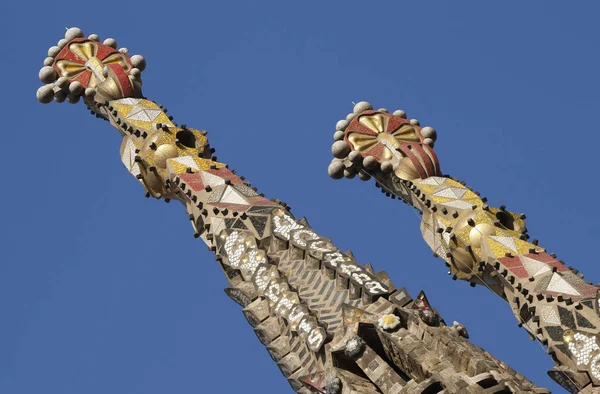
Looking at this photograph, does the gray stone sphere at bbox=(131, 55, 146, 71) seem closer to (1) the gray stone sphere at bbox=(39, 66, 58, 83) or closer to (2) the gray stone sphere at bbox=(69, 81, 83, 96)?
(2) the gray stone sphere at bbox=(69, 81, 83, 96)

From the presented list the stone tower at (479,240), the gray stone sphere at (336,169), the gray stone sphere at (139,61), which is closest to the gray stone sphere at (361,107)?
the stone tower at (479,240)

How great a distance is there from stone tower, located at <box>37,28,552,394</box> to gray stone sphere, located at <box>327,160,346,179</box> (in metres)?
0.25

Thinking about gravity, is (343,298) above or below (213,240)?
below

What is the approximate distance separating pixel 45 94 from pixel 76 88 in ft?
3.17

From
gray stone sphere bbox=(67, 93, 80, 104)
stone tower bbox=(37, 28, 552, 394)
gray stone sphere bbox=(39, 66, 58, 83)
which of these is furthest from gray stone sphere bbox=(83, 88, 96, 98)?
gray stone sphere bbox=(39, 66, 58, 83)

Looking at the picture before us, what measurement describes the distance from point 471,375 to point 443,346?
34.8 inches

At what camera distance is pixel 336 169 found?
34094 millimetres

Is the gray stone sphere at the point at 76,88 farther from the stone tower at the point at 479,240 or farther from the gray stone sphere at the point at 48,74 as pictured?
the stone tower at the point at 479,240

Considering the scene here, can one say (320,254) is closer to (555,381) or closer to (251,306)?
(251,306)

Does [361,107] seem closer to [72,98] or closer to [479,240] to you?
[479,240]

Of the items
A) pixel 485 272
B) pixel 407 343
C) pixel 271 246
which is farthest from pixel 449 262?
pixel 407 343

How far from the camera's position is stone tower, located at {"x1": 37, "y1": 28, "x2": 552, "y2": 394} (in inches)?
1052

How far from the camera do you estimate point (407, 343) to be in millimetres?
26984

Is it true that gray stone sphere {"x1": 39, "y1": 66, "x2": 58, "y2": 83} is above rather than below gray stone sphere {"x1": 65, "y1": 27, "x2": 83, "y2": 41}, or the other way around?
below
